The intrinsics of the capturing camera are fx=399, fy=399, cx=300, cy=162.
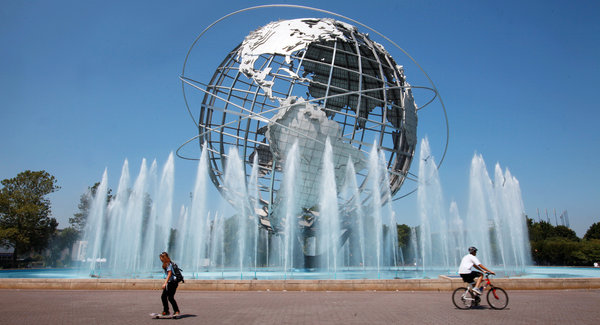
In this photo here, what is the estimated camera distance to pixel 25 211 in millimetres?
29484

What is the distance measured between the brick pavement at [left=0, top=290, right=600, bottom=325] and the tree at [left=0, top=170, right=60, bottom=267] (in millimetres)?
25317

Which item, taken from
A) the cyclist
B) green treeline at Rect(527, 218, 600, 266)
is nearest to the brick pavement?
the cyclist

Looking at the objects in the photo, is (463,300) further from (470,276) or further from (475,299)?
(470,276)

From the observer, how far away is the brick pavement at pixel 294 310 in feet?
18.0

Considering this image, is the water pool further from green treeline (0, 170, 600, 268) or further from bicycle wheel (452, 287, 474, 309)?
green treeline (0, 170, 600, 268)

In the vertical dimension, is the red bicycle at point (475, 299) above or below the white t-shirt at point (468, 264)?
below

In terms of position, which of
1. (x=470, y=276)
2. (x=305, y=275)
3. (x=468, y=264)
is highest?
(x=468, y=264)

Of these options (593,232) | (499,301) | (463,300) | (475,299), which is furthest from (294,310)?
(593,232)

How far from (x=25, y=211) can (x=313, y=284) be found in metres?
28.4

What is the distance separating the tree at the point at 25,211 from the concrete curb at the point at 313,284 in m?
22.8

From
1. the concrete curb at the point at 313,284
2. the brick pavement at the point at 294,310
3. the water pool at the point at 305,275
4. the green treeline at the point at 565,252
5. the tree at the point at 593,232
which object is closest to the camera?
the brick pavement at the point at 294,310

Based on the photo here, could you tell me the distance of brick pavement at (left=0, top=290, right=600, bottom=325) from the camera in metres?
5.48

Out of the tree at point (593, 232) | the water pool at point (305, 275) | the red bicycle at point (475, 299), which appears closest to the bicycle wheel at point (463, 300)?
the red bicycle at point (475, 299)

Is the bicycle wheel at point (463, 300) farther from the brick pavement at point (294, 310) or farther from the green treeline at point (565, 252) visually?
A: the green treeline at point (565, 252)
